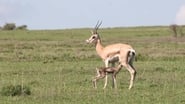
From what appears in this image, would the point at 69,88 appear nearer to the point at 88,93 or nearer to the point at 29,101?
the point at 88,93

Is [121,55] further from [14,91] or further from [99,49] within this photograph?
[14,91]

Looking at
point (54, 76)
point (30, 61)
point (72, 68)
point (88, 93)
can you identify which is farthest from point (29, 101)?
point (30, 61)

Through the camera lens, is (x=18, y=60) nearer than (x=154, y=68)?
No

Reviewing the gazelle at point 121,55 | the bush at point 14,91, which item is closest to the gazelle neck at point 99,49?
the gazelle at point 121,55

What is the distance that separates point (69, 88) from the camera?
60.0 feet

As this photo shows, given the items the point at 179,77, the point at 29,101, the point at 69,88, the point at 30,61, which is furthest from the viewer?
the point at 30,61

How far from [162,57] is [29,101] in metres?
20.0

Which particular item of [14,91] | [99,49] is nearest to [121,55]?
[99,49]

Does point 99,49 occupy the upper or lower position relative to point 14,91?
upper

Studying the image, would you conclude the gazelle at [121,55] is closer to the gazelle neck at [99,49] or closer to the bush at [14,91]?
the gazelle neck at [99,49]

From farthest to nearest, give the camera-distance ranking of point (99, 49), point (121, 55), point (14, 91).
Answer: point (99, 49) → point (121, 55) → point (14, 91)

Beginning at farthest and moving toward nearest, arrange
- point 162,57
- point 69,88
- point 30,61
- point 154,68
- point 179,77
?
1. point 162,57
2. point 30,61
3. point 154,68
4. point 179,77
5. point 69,88

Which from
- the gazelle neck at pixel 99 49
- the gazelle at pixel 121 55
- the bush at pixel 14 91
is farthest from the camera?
the gazelle neck at pixel 99 49

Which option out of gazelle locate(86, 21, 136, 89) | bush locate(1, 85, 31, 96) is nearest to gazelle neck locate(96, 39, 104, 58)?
gazelle locate(86, 21, 136, 89)
